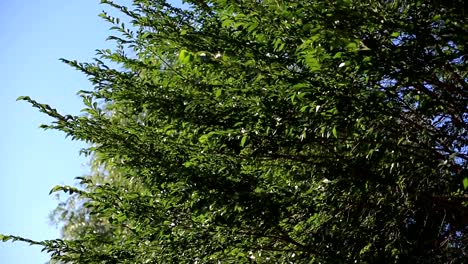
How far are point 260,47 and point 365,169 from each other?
1.32 meters

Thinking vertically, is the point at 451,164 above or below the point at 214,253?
above

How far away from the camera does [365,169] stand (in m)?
4.20

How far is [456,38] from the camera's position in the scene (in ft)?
9.98

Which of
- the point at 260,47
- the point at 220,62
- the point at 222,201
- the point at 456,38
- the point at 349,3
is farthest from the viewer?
the point at 222,201

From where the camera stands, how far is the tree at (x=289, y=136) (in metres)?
3.33

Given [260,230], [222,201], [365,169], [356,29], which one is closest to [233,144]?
[222,201]

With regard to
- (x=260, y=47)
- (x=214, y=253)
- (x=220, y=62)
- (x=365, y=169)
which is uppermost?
(x=260, y=47)

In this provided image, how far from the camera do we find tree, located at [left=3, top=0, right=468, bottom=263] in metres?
3.33

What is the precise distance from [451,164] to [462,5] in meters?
1.02

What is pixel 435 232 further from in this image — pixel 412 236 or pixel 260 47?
pixel 260 47

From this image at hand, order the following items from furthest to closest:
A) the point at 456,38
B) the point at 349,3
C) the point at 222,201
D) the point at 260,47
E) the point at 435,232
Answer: the point at 435,232
the point at 222,201
the point at 260,47
the point at 349,3
the point at 456,38

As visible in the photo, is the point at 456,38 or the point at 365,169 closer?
the point at 456,38

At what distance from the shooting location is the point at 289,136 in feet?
13.4

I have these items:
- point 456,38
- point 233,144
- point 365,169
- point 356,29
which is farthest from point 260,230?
point 456,38
